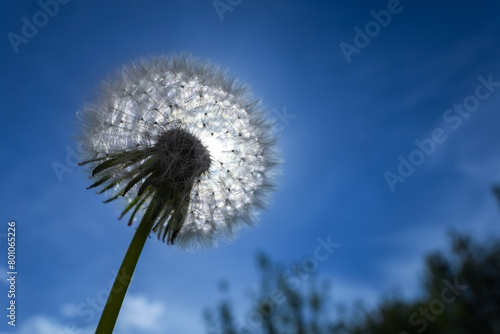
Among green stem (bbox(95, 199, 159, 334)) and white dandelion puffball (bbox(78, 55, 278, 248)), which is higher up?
white dandelion puffball (bbox(78, 55, 278, 248))

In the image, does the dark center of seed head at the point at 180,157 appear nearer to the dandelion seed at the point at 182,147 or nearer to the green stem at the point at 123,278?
the dandelion seed at the point at 182,147

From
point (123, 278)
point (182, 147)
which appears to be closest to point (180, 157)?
point (182, 147)

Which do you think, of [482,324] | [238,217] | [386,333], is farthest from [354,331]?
[238,217]

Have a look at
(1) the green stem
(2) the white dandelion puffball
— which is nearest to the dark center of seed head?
(2) the white dandelion puffball

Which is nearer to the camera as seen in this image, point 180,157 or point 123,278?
point 123,278

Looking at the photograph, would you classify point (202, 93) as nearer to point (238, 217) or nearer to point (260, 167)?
point (260, 167)

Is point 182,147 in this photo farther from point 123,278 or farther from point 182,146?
point 123,278

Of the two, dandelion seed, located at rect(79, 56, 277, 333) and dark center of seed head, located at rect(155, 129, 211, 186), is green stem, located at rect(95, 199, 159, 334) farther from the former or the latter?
dark center of seed head, located at rect(155, 129, 211, 186)
